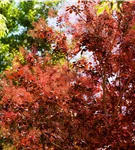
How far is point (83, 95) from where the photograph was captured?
16.5ft

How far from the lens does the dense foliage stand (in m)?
4.78

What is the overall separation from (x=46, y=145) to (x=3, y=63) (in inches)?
268

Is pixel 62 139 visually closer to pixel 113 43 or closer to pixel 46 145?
pixel 46 145

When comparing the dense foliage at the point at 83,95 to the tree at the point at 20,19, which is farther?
the tree at the point at 20,19

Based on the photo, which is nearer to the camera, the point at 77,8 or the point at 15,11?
the point at 77,8

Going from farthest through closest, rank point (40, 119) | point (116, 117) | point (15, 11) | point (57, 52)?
point (15, 11) < point (57, 52) < point (40, 119) < point (116, 117)

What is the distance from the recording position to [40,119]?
5027mm

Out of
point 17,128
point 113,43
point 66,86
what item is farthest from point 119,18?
point 17,128

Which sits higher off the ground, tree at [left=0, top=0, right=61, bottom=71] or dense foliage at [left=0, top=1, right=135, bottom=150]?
tree at [left=0, top=0, right=61, bottom=71]

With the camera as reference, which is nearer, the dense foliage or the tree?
the dense foliage

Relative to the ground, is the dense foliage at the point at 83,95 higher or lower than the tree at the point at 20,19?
lower

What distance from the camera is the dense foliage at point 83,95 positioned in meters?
4.78

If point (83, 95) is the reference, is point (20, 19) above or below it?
above

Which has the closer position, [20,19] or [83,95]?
[83,95]
